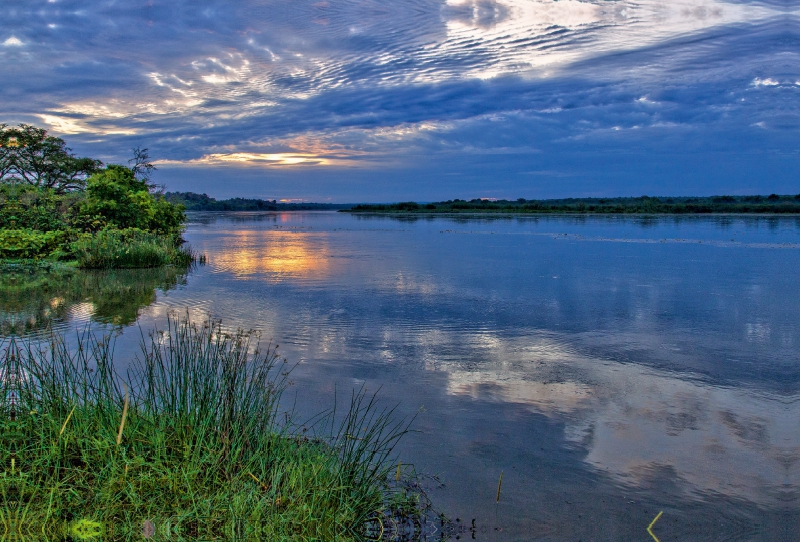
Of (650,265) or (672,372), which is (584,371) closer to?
(672,372)

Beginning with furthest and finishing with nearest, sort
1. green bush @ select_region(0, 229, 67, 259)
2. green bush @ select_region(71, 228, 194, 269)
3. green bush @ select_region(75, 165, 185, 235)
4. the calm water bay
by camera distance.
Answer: green bush @ select_region(75, 165, 185, 235) → green bush @ select_region(0, 229, 67, 259) → green bush @ select_region(71, 228, 194, 269) → the calm water bay

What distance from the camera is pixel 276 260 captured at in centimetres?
2073

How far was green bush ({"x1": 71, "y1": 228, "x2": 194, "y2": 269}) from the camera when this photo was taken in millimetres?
16875

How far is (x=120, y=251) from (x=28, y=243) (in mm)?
3400

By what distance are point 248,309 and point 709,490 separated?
8.59 meters

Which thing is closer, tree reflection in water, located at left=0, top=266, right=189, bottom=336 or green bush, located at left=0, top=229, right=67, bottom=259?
tree reflection in water, located at left=0, top=266, right=189, bottom=336

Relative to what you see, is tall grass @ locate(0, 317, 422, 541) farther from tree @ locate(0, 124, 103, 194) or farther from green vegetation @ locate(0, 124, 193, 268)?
tree @ locate(0, 124, 103, 194)

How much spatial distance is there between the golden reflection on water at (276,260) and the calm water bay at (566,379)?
39.7 inches

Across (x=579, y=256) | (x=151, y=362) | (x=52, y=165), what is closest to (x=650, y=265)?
(x=579, y=256)

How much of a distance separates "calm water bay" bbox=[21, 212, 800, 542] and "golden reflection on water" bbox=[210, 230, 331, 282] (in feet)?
3.31

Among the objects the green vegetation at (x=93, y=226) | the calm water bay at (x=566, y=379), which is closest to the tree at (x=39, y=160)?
the green vegetation at (x=93, y=226)

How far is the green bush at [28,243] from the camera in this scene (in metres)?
17.8

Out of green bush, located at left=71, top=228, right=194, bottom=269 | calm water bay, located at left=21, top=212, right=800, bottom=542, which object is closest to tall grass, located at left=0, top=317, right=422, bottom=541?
calm water bay, located at left=21, top=212, right=800, bottom=542

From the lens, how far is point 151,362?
4.50m
